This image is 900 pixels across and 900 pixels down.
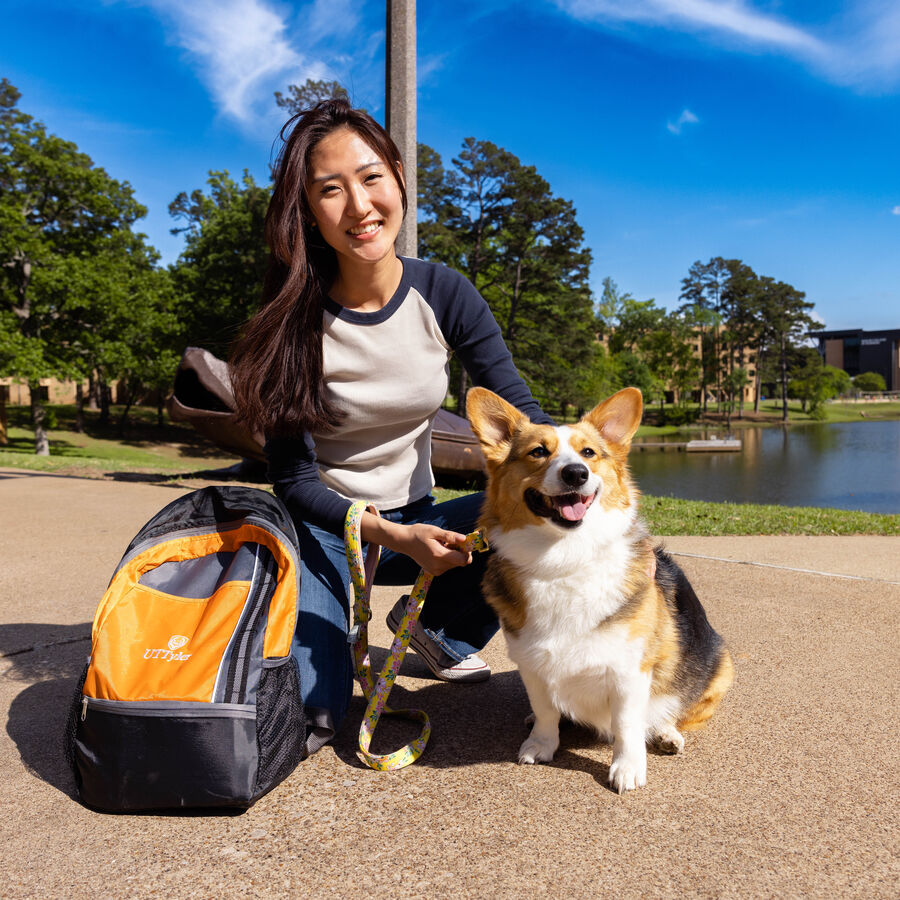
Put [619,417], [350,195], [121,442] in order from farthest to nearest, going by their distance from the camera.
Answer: [121,442], [350,195], [619,417]

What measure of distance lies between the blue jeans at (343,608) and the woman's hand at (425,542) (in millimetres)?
377

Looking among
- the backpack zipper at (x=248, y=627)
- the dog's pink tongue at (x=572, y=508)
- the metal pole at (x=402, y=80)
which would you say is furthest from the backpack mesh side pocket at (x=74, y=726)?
the metal pole at (x=402, y=80)

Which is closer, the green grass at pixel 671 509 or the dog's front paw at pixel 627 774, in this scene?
the dog's front paw at pixel 627 774

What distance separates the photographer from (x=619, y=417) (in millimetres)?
→ 2801

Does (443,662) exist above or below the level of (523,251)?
below

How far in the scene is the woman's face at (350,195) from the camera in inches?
122

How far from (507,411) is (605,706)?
1.14 meters

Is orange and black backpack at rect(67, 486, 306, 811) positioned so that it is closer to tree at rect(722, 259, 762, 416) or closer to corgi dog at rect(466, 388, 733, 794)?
corgi dog at rect(466, 388, 733, 794)

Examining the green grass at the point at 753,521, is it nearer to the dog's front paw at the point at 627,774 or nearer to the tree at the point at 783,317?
the dog's front paw at the point at 627,774

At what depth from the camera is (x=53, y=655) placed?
3820 mm

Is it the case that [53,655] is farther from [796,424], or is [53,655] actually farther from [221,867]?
[796,424]

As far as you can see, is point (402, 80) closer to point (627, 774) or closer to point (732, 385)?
point (627, 774)

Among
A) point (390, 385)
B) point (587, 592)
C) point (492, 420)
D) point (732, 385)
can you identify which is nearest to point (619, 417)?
point (492, 420)

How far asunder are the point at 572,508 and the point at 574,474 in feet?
0.44
